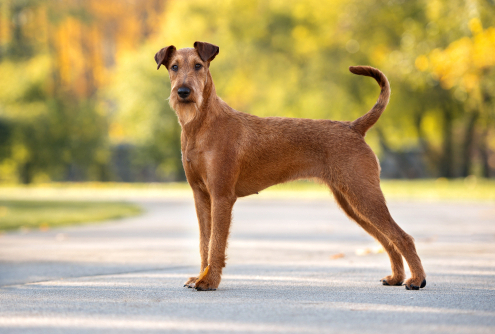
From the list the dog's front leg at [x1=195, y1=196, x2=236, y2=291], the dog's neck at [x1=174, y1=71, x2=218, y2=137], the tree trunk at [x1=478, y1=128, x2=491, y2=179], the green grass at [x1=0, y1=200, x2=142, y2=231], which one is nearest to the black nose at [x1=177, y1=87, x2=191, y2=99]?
the dog's neck at [x1=174, y1=71, x2=218, y2=137]

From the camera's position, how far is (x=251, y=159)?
19.8 feet

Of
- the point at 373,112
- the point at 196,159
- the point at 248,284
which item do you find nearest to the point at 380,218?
the point at 373,112

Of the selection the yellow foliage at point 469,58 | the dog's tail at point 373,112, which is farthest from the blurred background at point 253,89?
the dog's tail at point 373,112

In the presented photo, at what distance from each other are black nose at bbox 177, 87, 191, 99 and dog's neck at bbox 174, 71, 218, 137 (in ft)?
0.41

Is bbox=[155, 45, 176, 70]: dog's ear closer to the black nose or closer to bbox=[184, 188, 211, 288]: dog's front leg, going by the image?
the black nose

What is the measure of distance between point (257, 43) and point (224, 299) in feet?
102

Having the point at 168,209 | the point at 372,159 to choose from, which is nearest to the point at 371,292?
the point at 372,159

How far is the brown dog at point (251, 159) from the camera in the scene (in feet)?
18.8

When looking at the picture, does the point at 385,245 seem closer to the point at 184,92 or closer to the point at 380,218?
the point at 380,218

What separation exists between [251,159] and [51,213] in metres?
11.4

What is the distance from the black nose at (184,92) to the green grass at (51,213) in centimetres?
837

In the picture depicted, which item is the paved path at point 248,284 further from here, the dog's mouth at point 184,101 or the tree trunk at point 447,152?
the tree trunk at point 447,152

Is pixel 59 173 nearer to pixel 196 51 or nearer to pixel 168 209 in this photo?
pixel 168 209

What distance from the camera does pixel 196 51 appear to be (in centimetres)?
589
